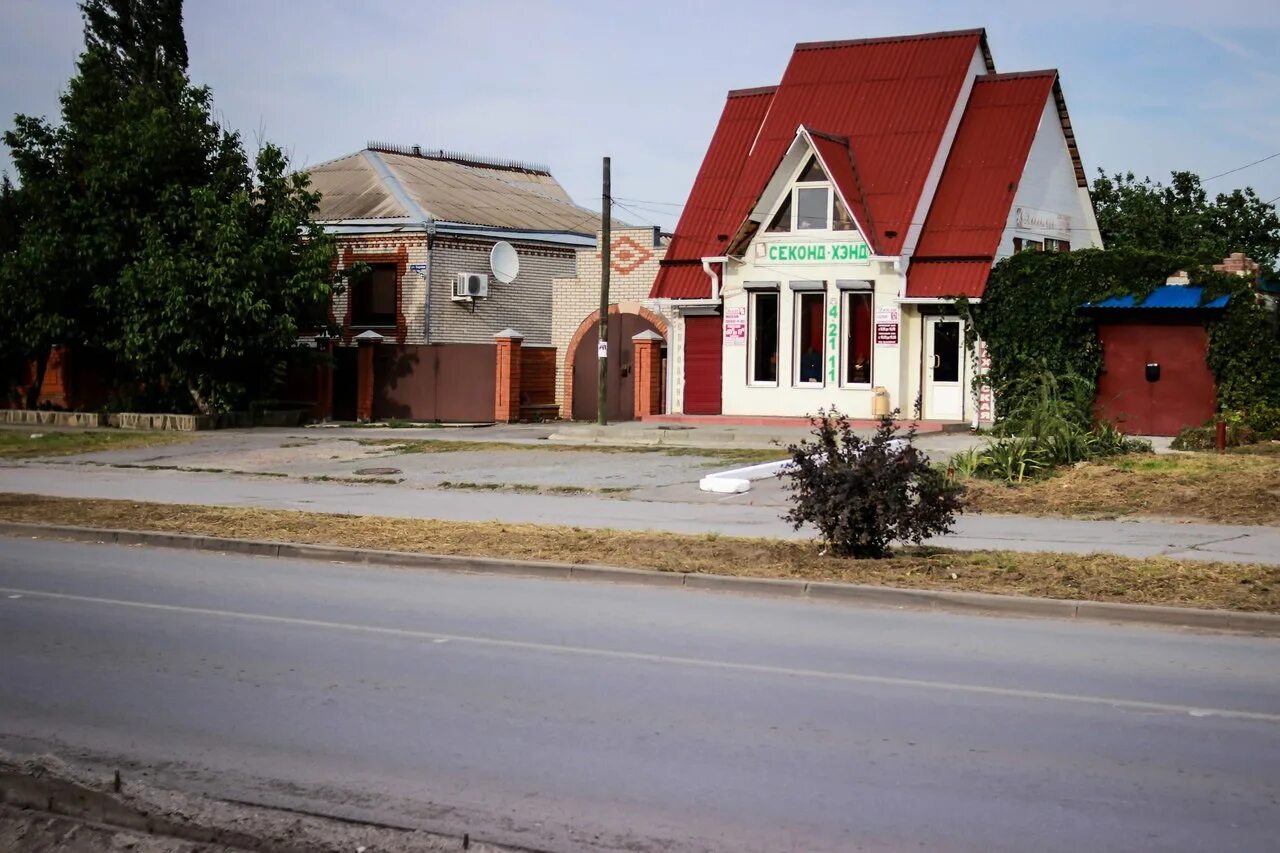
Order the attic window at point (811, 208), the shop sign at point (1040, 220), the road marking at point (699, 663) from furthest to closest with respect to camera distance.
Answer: the shop sign at point (1040, 220), the attic window at point (811, 208), the road marking at point (699, 663)

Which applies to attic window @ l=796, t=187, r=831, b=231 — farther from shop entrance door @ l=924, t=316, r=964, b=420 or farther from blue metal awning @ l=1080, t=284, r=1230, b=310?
blue metal awning @ l=1080, t=284, r=1230, b=310

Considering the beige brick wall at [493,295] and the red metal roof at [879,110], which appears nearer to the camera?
the red metal roof at [879,110]

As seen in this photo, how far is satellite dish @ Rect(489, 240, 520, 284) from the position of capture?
4106 centimetres

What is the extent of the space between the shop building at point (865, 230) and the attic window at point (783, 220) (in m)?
0.04

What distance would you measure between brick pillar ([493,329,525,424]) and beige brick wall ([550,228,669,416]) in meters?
1.94

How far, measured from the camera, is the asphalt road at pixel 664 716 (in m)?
6.08

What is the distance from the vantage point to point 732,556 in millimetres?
13703

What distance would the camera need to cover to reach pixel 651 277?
128 ft

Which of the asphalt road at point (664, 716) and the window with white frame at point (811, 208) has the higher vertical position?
the window with white frame at point (811, 208)

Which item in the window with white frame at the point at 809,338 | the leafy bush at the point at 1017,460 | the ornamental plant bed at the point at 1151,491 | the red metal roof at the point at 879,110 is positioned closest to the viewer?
the ornamental plant bed at the point at 1151,491

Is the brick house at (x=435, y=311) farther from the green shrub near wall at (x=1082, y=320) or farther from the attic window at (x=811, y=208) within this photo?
the green shrub near wall at (x=1082, y=320)

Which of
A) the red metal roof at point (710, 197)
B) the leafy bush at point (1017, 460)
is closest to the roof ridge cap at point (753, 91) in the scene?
the red metal roof at point (710, 197)

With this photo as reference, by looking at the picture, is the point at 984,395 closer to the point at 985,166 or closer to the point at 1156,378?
the point at 1156,378

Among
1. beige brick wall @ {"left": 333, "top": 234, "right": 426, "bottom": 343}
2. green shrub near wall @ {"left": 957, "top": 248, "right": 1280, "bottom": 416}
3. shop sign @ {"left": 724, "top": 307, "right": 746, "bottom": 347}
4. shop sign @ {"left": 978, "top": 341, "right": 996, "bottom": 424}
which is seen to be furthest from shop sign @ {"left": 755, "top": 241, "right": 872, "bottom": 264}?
beige brick wall @ {"left": 333, "top": 234, "right": 426, "bottom": 343}
